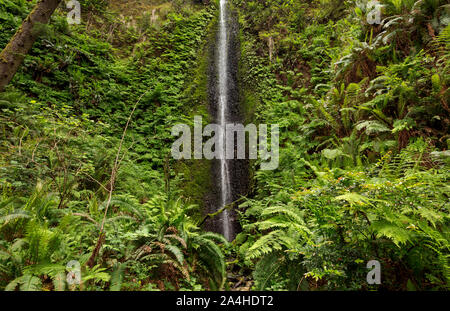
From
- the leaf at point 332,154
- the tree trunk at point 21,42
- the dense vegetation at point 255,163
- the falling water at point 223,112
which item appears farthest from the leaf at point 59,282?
the tree trunk at point 21,42

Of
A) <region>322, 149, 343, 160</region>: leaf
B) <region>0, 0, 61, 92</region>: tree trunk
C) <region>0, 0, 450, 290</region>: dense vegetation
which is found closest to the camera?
<region>0, 0, 450, 290</region>: dense vegetation

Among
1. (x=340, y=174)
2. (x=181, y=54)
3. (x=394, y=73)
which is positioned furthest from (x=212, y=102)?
(x=340, y=174)

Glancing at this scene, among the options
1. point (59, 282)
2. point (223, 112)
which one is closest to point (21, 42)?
point (59, 282)

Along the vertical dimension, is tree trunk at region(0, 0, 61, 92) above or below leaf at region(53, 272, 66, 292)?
above

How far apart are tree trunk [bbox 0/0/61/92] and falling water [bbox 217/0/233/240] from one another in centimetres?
523

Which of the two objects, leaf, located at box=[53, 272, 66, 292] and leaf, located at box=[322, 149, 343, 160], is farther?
leaf, located at box=[322, 149, 343, 160]

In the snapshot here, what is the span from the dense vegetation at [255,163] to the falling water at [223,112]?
585 millimetres

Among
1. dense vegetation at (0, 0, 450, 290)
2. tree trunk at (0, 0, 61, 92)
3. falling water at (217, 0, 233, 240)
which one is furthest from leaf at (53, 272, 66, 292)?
tree trunk at (0, 0, 61, 92)

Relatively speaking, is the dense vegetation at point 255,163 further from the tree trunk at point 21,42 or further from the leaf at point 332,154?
the tree trunk at point 21,42

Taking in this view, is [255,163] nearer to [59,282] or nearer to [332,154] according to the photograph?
[332,154]

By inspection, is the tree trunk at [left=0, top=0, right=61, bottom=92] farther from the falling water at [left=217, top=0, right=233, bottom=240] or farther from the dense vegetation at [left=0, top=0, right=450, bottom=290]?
the falling water at [left=217, top=0, right=233, bottom=240]

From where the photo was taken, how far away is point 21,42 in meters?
4.86

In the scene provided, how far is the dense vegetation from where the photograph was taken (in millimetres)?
2273

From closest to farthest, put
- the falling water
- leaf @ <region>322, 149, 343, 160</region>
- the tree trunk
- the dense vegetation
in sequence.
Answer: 1. the dense vegetation
2. leaf @ <region>322, 149, 343, 160</region>
3. the tree trunk
4. the falling water
